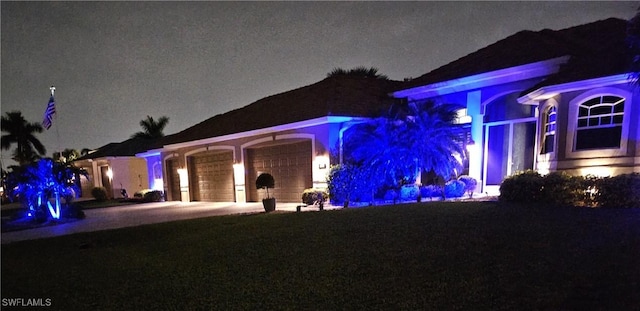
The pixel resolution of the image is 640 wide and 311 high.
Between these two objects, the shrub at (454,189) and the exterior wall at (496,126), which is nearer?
the shrub at (454,189)

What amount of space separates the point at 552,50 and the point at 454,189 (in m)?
6.22

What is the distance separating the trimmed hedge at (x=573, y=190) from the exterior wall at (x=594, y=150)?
1976mm

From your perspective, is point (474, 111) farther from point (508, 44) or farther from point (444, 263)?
point (444, 263)

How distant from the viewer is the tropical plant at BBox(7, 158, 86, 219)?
11.5 m

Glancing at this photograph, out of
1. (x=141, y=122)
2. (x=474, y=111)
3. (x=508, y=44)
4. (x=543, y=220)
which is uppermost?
(x=141, y=122)

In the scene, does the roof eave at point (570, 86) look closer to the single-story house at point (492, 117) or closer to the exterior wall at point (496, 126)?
the single-story house at point (492, 117)

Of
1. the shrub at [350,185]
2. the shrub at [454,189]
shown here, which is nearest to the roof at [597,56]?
the shrub at [454,189]

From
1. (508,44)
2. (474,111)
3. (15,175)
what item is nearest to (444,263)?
(474,111)

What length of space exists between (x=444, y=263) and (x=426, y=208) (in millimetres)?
3827

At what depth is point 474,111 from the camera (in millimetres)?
12172

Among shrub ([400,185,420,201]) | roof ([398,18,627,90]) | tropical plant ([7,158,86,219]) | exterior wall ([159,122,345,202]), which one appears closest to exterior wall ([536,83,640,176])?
roof ([398,18,627,90])

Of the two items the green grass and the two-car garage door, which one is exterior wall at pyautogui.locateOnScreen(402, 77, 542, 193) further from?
the two-car garage door

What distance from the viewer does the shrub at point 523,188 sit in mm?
7945

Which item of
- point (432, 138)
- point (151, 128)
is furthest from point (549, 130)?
point (151, 128)
